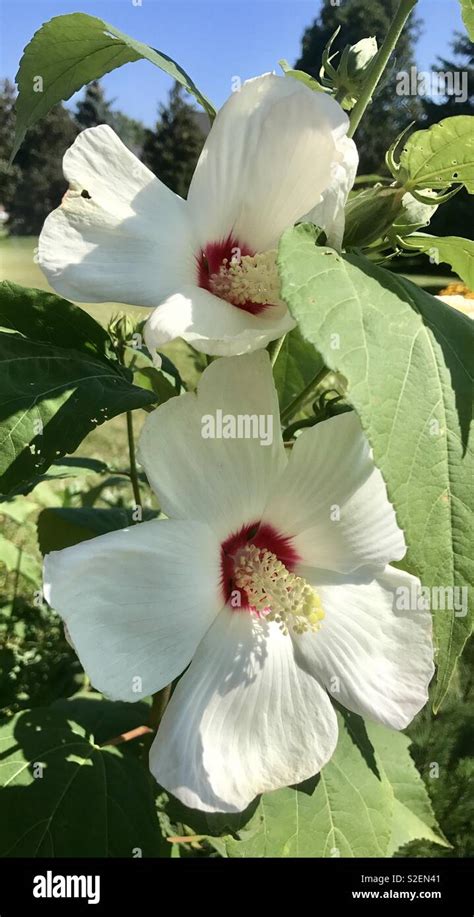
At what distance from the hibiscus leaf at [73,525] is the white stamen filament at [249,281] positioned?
0.74m

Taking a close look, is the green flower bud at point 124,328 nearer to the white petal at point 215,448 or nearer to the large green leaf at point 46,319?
the large green leaf at point 46,319

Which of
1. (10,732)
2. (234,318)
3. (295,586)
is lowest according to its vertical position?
(10,732)

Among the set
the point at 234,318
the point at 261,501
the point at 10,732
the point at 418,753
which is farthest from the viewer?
the point at 418,753

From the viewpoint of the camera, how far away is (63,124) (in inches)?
576

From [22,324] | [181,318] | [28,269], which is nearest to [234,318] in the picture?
[181,318]

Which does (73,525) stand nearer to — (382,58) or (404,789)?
(404,789)

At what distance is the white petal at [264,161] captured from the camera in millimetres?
702

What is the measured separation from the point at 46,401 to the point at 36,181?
13.8 meters

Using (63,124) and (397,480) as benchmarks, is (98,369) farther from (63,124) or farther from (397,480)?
(63,124)

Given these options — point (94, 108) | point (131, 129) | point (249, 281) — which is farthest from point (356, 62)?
point (131, 129)

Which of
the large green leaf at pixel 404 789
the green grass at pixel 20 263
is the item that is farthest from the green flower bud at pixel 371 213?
the green grass at pixel 20 263

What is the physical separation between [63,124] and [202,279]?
50.8 ft

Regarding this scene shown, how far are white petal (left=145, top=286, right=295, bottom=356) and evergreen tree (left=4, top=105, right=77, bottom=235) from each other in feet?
42.9

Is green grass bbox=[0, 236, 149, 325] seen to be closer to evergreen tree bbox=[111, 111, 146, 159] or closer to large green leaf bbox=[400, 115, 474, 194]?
evergreen tree bbox=[111, 111, 146, 159]
